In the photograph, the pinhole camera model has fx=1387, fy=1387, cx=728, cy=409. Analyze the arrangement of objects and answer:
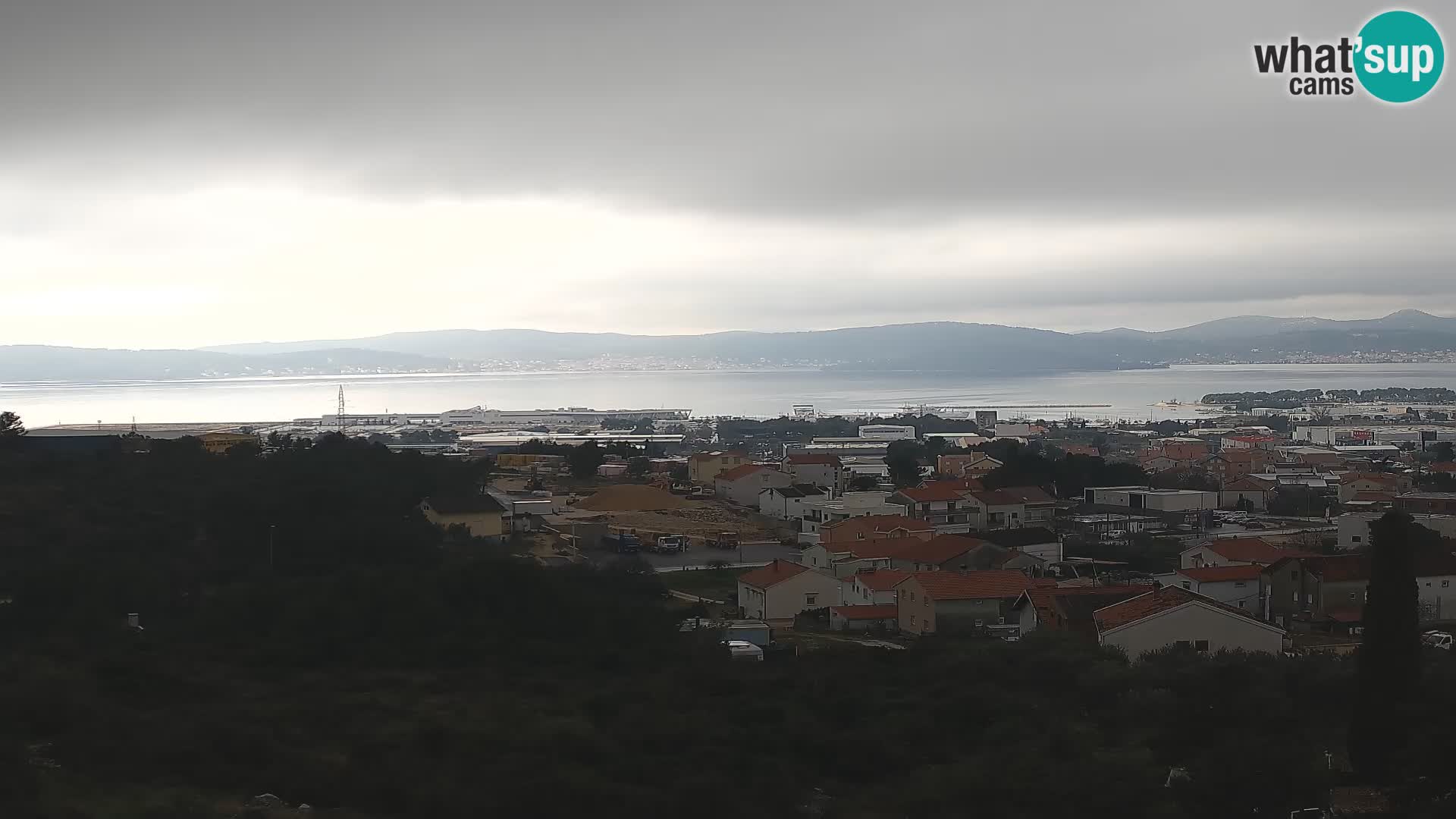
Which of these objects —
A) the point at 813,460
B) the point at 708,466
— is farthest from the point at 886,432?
the point at 708,466

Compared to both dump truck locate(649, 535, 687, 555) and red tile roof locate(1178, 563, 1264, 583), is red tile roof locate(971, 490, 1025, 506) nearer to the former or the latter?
dump truck locate(649, 535, 687, 555)

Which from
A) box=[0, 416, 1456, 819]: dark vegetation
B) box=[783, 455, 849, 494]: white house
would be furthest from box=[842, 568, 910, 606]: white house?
box=[783, 455, 849, 494]: white house

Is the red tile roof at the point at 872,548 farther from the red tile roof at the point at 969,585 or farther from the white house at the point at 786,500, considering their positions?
the white house at the point at 786,500

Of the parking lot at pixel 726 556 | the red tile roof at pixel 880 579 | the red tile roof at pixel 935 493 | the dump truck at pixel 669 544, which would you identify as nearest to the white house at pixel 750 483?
the red tile roof at pixel 935 493

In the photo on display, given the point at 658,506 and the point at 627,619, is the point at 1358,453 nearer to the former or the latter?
the point at 658,506

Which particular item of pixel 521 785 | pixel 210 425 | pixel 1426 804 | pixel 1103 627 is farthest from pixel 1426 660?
pixel 210 425
